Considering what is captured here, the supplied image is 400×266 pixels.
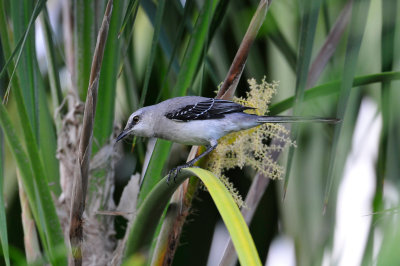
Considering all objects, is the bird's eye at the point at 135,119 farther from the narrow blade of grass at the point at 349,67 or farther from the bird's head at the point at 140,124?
the narrow blade of grass at the point at 349,67

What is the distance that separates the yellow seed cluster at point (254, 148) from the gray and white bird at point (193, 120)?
0.13 feet

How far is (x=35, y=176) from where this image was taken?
1.45m

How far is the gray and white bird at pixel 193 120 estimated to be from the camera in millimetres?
1676

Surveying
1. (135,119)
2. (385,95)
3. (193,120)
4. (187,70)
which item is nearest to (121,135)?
(135,119)

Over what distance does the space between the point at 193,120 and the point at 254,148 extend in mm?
575

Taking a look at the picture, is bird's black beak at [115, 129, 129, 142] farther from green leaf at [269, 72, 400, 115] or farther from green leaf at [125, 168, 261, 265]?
green leaf at [269, 72, 400, 115]

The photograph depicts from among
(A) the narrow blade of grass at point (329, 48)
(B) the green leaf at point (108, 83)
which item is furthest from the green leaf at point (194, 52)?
(A) the narrow blade of grass at point (329, 48)

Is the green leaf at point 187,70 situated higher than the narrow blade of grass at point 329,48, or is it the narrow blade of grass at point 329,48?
the narrow blade of grass at point 329,48

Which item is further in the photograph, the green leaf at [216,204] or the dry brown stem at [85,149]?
the dry brown stem at [85,149]

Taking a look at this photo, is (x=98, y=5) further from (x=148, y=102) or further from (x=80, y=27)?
(x=148, y=102)

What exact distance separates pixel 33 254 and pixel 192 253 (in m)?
0.86

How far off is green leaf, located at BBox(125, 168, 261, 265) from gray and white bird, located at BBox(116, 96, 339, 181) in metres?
0.32

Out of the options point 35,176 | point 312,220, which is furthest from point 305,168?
point 35,176

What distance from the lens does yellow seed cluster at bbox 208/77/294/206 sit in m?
1.46
